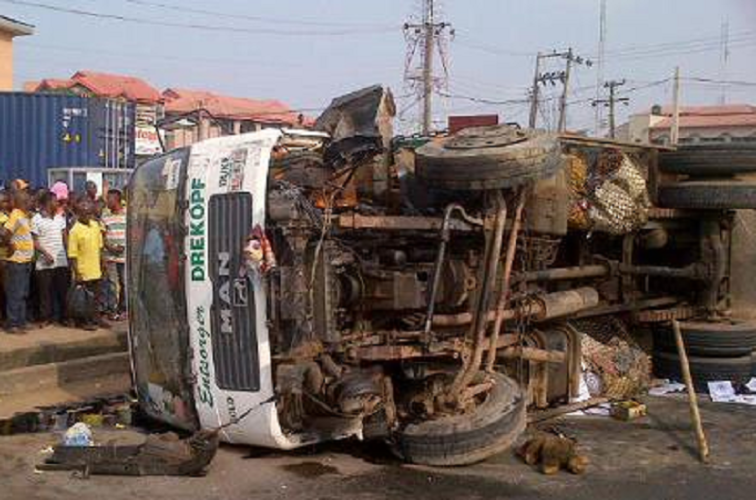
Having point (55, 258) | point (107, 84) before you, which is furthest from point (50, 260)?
point (107, 84)

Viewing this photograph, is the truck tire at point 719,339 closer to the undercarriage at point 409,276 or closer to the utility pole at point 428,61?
the undercarriage at point 409,276

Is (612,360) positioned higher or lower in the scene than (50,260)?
lower

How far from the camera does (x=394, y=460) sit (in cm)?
632

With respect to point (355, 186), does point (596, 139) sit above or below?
above

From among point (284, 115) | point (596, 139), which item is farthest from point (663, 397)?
point (284, 115)

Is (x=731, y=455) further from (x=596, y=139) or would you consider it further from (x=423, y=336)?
(x=596, y=139)

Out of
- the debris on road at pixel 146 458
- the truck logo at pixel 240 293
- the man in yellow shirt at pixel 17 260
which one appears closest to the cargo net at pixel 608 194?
the truck logo at pixel 240 293

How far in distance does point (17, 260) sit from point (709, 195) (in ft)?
23.0

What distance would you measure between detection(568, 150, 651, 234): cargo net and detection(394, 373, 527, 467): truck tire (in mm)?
2268

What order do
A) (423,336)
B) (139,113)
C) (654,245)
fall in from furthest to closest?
(139,113)
(654,245)
(423,336)

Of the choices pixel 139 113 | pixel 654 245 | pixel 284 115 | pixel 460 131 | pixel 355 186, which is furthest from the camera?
pixel 284 115

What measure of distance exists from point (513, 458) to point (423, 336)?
41.5 inches

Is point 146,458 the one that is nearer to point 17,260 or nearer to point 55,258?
point 17,260

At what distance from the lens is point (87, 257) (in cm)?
1071
